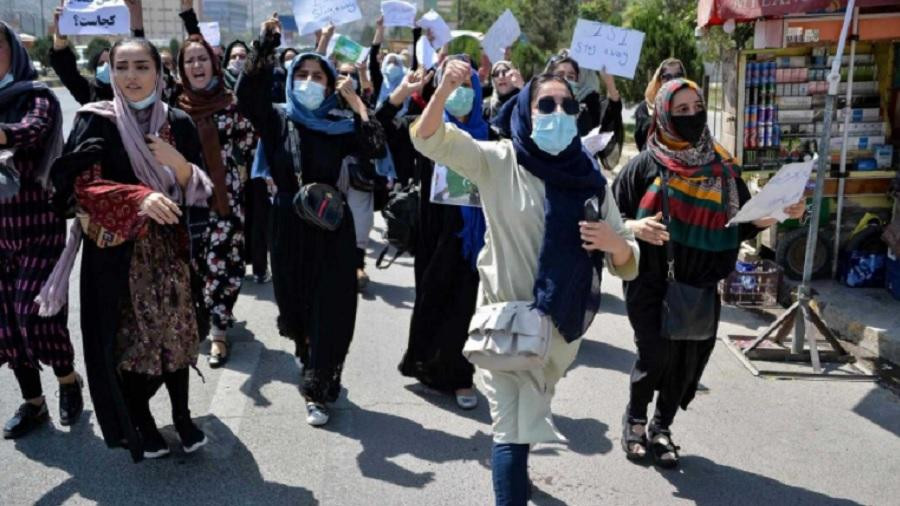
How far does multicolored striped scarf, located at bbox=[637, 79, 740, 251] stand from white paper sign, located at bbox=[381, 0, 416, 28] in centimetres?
427

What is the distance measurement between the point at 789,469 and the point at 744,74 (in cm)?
410

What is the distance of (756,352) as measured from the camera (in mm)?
5816

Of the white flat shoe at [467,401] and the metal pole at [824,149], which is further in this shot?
the metal pole at [824,149]

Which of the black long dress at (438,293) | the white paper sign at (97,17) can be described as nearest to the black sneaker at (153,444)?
the black long dress at (438,293)

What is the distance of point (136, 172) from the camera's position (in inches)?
148

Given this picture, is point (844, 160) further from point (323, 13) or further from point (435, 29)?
point (323, 13)

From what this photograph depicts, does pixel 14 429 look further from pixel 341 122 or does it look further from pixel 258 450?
pixel 341 122

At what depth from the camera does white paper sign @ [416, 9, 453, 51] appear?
7.84 m

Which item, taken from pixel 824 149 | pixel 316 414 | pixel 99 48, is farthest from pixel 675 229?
pixel 99 48

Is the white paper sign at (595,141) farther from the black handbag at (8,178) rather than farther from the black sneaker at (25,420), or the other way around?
the black sneaker at (25,420)

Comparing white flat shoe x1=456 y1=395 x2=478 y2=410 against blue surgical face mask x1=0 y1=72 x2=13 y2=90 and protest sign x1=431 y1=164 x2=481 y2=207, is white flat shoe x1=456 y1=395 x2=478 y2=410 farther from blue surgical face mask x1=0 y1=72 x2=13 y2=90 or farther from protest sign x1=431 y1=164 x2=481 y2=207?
blue surgical face mask x1=0 y1=72 x2=13 y2=90

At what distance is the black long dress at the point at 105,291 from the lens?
3.73 metres

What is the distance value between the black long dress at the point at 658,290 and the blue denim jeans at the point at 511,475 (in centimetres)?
114

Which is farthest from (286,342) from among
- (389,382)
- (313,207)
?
(313,207)
